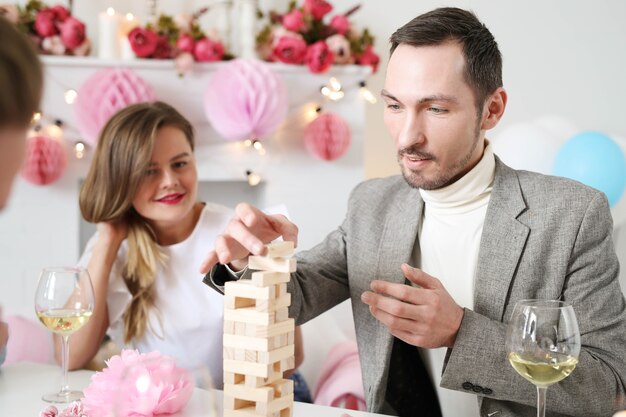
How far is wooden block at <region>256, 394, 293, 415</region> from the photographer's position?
1.18m

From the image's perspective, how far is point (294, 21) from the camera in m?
3.36

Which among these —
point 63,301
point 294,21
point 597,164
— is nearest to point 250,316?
point 63,301

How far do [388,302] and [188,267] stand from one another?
111 centimetres

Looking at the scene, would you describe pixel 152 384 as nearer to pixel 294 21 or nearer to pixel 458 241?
pixel 458 241

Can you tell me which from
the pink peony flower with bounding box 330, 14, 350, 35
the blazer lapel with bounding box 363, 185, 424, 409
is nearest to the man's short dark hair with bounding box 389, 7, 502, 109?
the blazer lapel with bounding box 363, 185, 424, 409

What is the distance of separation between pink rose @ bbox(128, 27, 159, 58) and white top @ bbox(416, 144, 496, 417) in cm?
178

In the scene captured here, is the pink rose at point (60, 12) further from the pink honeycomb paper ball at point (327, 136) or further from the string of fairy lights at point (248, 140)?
the pink honeycomb paper ball at point (327, 136)

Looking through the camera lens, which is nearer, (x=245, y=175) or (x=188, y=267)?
(x=188, y=267)

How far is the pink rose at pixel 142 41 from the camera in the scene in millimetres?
3211

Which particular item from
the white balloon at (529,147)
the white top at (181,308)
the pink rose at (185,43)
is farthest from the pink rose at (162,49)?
the white balloon at (529,147)

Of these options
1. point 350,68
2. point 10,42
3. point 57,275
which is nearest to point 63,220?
point 350,68

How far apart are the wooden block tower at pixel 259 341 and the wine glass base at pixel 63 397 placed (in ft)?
1.74

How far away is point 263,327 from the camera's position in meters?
1.17

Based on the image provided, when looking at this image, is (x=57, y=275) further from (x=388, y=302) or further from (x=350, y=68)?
(x=350, y=68)
